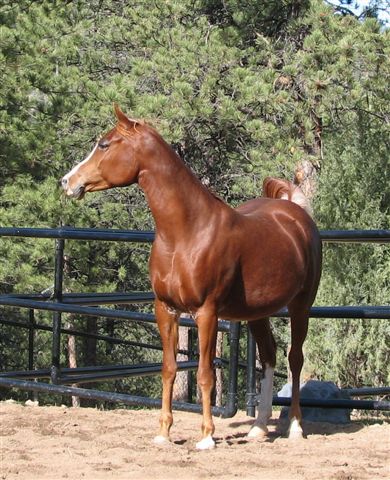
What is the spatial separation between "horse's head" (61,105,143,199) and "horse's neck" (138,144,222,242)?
8 cm

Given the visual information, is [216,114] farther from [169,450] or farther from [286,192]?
[169,450]

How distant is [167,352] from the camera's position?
→ 483cm

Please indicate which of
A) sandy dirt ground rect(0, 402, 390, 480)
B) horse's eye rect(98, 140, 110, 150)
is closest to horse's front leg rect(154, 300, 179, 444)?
sandy dirt ground rect(0, 402, 390, 480)

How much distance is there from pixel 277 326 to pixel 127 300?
39.3ft

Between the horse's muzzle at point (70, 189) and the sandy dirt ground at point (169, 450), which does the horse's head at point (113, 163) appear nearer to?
the horse's muzzle at point (70, 189)

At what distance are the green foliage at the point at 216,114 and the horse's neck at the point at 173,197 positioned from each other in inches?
379

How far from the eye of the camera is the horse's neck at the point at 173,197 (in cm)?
464

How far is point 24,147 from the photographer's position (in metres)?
16.9

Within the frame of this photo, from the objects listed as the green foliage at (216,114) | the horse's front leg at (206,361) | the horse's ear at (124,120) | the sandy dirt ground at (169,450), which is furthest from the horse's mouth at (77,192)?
A: the green foliage at (216,114)

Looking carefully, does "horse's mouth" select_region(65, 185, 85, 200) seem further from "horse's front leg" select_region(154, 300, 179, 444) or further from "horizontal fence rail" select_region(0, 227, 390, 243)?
"horizontal fence rail" select_region(0, 227, 390, 243)

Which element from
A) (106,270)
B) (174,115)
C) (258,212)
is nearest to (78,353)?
(106,270)

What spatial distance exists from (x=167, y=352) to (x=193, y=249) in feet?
2.01

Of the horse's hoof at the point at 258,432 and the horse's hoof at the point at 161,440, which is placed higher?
the horse's hoof at the point at 161,440

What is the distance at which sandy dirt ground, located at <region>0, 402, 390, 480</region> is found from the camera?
4.05 m
